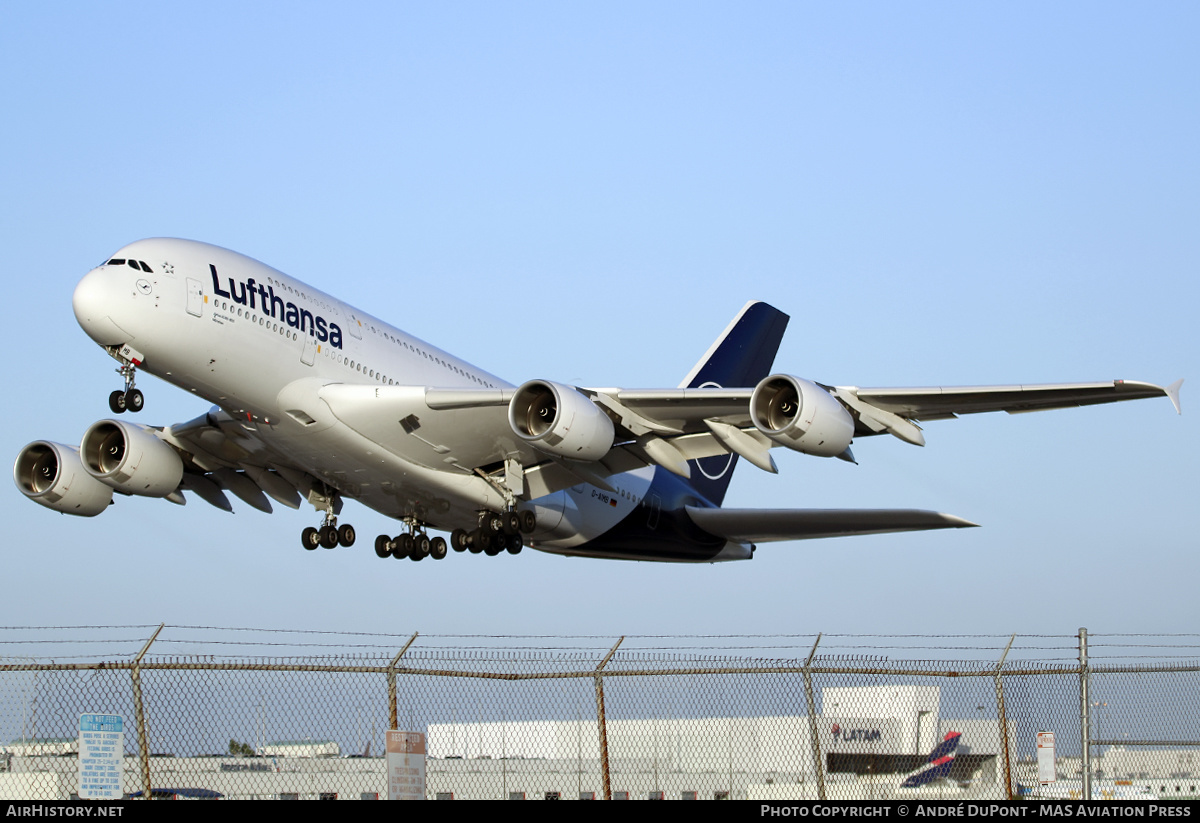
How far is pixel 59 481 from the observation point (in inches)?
1121

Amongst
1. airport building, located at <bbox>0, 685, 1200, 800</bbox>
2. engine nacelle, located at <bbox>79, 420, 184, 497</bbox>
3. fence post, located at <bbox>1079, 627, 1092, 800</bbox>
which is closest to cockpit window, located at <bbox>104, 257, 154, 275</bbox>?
engine nacelle, located at <bbox>79, 420, 184, 497</bbox>

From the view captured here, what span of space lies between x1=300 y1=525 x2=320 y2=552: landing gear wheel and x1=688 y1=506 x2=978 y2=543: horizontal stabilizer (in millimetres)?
9528

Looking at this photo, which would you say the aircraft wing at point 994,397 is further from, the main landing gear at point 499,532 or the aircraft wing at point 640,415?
the main landing gear at point 499,532

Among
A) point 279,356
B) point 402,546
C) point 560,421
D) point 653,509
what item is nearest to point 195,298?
point 279,356

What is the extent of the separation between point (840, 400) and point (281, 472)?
13.0 m

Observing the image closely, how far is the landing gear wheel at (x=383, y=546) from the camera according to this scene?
96.9 ft

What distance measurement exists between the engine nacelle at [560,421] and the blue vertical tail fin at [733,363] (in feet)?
37.8

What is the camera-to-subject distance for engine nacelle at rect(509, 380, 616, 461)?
920 inches

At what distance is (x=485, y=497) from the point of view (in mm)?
27891

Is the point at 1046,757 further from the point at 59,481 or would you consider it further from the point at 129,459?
the point at 59,481

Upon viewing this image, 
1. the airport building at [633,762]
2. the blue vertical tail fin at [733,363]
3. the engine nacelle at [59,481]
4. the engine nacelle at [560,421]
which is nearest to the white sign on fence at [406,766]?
the airport building at [633,762]

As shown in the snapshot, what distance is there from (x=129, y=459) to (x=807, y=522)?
15.6 meters

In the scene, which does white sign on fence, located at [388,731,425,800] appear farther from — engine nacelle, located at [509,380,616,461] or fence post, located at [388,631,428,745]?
engine nacelle, located at [509,380,616,461]
